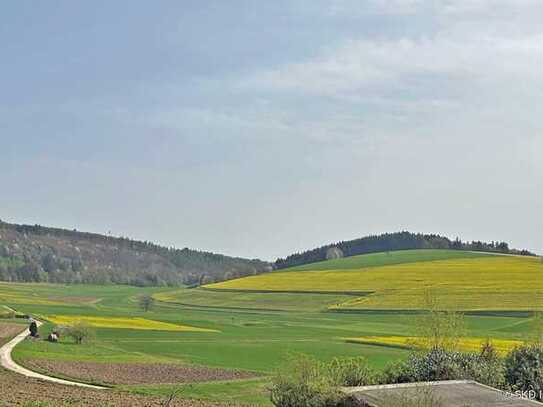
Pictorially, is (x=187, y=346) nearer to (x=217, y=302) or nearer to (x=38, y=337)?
(x=38, y=337)

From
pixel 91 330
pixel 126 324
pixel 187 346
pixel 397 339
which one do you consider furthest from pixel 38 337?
pixel 397 339

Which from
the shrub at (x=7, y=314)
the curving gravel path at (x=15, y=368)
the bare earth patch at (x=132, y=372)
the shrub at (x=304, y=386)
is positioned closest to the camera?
the shrub at (x=304, y=386)

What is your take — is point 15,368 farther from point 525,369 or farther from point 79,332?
point 525,369

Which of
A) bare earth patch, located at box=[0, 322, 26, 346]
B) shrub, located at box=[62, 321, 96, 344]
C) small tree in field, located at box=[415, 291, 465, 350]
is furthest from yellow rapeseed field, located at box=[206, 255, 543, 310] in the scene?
bare earth patch, located at box=[0, 322, 26, 346]

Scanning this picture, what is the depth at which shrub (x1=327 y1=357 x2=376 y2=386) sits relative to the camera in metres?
30.2

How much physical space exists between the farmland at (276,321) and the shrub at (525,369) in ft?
31.1

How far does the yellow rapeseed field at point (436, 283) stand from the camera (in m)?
96.1

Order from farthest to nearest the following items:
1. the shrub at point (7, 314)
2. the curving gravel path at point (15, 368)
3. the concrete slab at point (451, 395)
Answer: the shrub at point (7, 314)
the curving gravel path at point (15, 368)
the concrete slab at point (451, 395)

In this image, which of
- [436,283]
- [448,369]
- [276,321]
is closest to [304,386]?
[448,369]

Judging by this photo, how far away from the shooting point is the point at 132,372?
48656 millimetres

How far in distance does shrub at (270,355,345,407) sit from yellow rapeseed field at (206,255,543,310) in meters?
49.0

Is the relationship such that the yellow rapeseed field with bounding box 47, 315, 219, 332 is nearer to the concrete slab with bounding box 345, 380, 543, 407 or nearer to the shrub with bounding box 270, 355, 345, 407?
the shrub with bounding box 270, 355, 345, 407

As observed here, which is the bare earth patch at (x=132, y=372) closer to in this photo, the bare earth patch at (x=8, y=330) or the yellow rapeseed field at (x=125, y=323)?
the bare earth patch at (x=8, y=330)

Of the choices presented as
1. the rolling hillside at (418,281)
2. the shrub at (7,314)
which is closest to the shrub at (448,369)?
the rolling hillside at (418,281)
